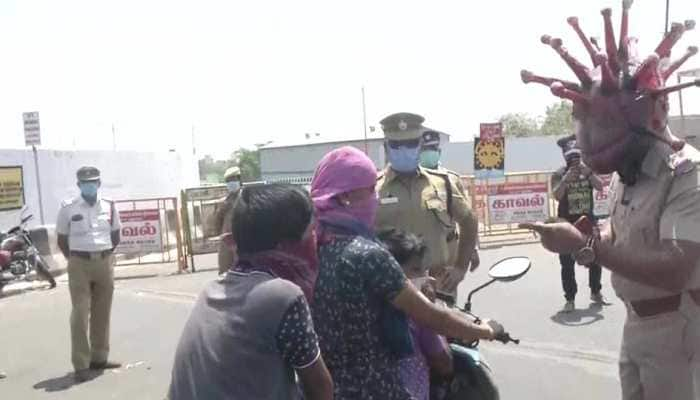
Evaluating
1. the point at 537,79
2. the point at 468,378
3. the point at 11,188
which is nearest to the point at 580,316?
the point at 468,378

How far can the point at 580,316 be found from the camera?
27.3ft

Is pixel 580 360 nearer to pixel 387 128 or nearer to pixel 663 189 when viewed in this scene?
pixel 387 128

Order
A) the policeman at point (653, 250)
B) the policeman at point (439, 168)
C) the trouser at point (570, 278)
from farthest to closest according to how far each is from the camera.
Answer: the trouser at point (570, 278) → the policeman at point (439, 168) → the policeman at point (653, 250)

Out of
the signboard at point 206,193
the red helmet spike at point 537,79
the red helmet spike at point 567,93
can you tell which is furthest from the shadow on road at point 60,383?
the signboard at point 206,193

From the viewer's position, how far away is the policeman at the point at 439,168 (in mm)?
5203

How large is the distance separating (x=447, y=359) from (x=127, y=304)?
9115mm

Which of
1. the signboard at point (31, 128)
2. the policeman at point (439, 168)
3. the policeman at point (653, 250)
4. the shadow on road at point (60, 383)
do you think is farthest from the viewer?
the signboard at point (31, 128)

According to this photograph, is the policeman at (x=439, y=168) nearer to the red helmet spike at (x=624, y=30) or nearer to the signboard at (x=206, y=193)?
the red helmet spike at (x=624, y=30)

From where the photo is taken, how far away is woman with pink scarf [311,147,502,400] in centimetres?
257

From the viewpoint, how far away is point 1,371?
25.2 feet

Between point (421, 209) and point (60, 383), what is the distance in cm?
414

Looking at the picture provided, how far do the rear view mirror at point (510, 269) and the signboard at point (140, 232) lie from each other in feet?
42.8

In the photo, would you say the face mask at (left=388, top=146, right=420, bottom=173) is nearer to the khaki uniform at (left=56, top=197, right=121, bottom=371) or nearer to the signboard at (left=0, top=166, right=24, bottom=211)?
the khaki uniform at (left=56, top=197, right=121, bottom=371)

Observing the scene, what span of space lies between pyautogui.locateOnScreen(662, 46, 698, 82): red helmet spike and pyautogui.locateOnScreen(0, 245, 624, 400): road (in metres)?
3.46
